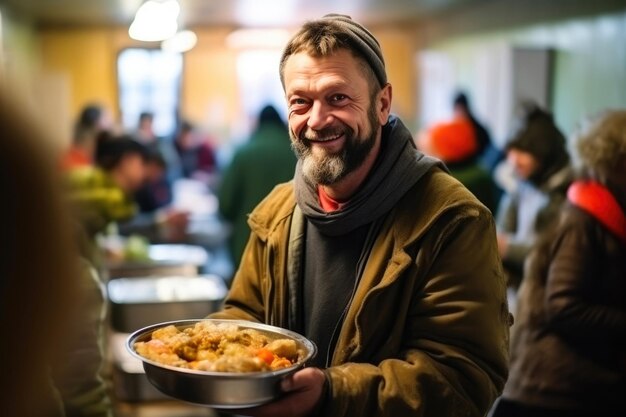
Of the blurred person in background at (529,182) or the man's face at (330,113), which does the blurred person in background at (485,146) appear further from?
the man's face at (330,113)

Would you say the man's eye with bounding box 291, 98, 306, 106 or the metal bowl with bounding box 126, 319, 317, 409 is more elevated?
the man's eye with bounding box 291, 98, 306, 106

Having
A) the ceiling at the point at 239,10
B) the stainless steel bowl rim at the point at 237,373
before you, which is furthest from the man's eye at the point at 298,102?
the ceiling at the point at 239,10

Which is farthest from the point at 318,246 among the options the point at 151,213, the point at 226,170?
the point at 151,213

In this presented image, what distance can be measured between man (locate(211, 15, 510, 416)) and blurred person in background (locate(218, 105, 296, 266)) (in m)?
2.38

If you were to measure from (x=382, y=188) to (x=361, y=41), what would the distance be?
326 millimetres

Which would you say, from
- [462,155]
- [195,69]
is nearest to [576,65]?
[462,155]

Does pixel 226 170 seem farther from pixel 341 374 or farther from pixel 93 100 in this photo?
pixel 93 100

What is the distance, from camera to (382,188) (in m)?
1.77

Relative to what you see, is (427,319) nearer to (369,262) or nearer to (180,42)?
(369,262)

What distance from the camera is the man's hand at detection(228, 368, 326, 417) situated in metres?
1.50

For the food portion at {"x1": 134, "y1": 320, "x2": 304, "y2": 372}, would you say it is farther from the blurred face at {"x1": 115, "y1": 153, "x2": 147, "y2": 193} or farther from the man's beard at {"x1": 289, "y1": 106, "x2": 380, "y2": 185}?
the blurred face at {"x1": 115, "y1": 153, "x2": 147, "y2": 193}

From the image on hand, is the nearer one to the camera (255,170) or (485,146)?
(255,170)

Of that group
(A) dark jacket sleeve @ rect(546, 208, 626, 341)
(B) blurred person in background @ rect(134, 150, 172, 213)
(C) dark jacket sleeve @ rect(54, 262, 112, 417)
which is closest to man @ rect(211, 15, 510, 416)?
(C) dark jacket sleeve @ rect(54, 262, 112, 417)

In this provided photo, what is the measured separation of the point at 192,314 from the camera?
3.46 metres
